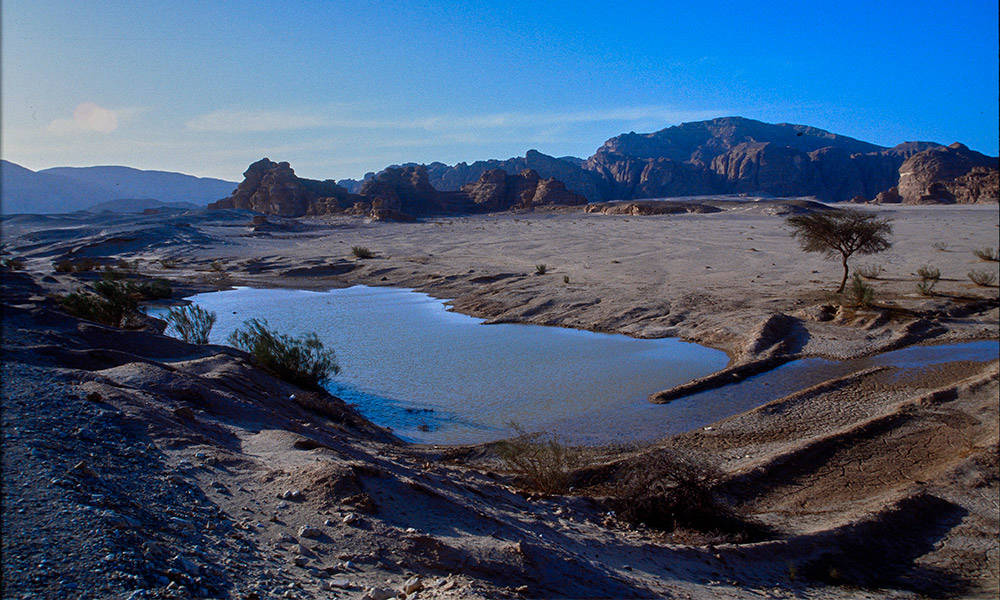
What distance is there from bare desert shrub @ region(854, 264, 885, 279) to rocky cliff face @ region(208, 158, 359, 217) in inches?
2599

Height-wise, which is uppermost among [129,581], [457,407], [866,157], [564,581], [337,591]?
[866,157]

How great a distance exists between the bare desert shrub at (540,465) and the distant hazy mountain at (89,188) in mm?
46241

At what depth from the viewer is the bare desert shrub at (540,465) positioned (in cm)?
641

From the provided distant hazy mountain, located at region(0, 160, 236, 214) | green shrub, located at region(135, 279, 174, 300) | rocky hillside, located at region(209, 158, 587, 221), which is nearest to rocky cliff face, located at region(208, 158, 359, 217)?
rocky hillside, located at region(209, 158, 587, 221)

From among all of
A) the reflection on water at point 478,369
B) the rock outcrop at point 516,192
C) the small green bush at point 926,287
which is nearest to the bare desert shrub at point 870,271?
the small green bush at point 926,287

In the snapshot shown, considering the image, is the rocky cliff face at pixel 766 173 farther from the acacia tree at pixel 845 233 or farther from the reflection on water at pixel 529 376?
the reflection on water at pixel 529 376

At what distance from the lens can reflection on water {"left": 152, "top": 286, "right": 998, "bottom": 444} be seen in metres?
9.37

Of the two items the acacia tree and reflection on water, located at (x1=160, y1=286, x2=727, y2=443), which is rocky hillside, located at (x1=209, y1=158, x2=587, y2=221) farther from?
the acacia tree

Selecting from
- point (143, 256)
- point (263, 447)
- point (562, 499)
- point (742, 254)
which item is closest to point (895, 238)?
point (742, 254)

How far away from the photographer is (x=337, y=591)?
332cm

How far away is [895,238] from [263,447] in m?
34.5

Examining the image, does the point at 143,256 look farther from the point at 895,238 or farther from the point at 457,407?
the point at 895,238

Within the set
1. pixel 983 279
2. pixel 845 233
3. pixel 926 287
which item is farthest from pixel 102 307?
pixel 983 279

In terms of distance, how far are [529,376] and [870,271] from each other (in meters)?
16.2
